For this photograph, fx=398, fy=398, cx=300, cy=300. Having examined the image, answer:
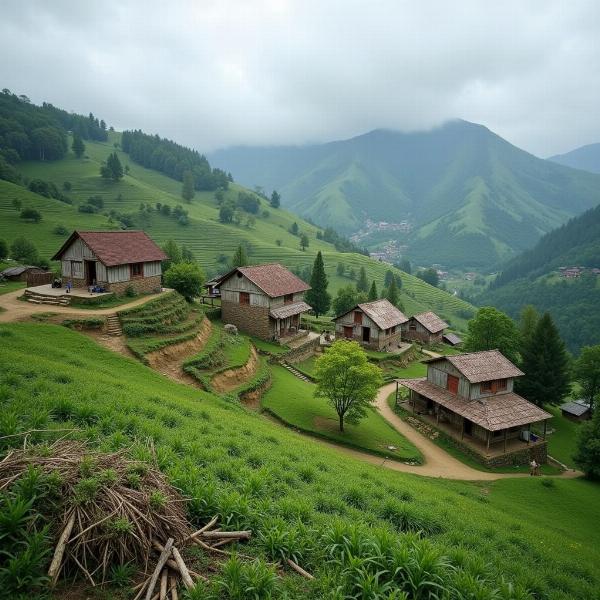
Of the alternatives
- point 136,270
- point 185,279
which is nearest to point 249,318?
point 185,279

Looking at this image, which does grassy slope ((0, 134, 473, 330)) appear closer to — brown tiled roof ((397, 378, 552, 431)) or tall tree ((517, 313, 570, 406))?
tall tree ((517, 313, 570, 406))

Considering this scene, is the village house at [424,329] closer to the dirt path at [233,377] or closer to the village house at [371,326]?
the village house at [371,326]

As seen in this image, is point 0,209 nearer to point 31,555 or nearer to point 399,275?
point 31,555

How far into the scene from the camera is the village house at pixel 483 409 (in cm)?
3344

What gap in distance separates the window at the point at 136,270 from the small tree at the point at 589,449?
43.0 meters

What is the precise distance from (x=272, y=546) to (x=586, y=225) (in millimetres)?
232938

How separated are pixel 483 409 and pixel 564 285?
145404 mm

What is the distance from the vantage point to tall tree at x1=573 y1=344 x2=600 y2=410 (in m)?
47.6

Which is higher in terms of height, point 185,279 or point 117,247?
point 117,247

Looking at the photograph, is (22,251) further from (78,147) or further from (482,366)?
(78,147)

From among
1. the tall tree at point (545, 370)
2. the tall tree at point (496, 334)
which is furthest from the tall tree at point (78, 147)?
the tall tree at point (545, 370)

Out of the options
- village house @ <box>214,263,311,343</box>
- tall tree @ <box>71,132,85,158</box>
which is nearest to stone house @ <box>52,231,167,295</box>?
village house @ <box>214,263,311,343</box>

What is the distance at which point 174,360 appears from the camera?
105ft

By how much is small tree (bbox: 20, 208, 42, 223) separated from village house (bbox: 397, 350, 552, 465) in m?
98.0
